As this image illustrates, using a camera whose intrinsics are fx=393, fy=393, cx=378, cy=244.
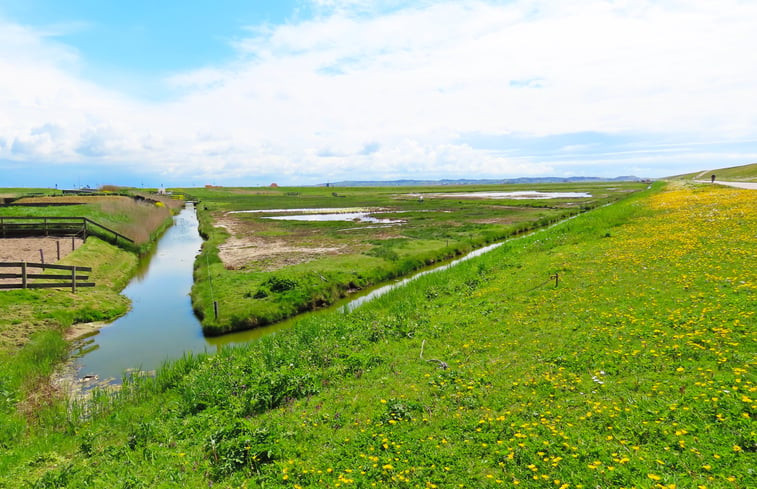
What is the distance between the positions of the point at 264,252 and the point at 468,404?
30.5 metres

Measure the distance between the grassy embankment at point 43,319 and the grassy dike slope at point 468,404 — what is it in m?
1.97

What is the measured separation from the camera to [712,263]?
1619 cm

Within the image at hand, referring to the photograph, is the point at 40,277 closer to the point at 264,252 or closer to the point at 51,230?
the point at 264,252

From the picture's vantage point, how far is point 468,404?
29.5 ft

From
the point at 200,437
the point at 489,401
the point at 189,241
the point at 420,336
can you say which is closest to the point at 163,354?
the point at 200,437

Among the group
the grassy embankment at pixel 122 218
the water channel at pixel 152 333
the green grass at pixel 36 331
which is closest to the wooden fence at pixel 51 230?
the grassy embankment at pixel 122 218

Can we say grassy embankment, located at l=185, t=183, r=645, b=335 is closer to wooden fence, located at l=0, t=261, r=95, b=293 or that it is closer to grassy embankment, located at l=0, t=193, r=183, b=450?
grassy embankment, located at l=0, t=193, r=183, b=450

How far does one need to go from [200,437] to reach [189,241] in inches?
1752

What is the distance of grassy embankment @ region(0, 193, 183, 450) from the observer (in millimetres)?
11820

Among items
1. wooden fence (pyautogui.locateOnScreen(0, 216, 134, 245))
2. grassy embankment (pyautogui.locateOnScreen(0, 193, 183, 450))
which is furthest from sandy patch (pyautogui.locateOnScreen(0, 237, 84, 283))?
wooden fence (pyautogui.locateOnScreen(0, 216, 134, 245))

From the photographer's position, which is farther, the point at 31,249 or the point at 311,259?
the point at 31,249

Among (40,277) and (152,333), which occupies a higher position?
(40,277)

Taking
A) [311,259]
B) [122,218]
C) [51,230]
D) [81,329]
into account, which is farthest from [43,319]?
[122,218]

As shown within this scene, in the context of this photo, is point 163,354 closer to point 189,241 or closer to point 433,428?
point 433,428
